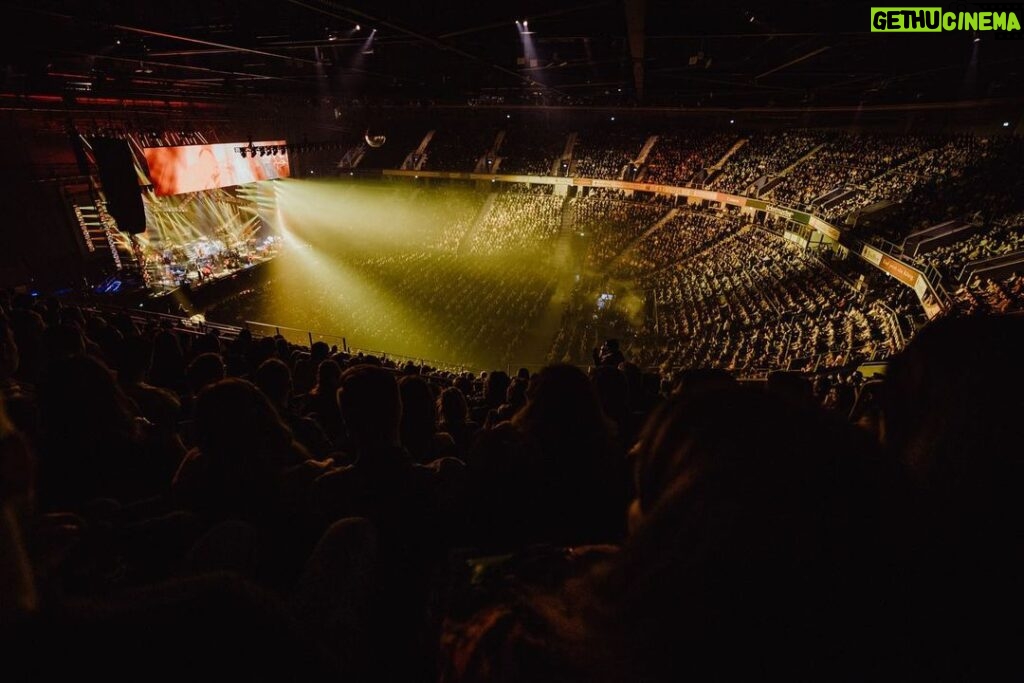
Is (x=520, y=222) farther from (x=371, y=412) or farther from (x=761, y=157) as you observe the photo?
(x=371, y=412)

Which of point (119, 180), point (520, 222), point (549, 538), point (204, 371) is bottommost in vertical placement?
point (549, 538)

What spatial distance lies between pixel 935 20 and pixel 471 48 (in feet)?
29.8

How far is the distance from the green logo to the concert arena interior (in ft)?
0.37

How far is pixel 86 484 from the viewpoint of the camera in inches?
101

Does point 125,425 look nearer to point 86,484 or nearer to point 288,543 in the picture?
point 86,484

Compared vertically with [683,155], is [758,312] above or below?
below

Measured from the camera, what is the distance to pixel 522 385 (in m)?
6.53

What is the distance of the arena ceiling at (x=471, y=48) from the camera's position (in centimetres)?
802

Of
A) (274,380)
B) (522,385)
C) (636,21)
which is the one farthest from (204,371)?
(636,21)

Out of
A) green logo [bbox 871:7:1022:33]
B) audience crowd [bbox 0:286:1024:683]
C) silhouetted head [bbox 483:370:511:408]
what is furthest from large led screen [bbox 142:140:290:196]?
green logo [bbox 871:7:1022:33]

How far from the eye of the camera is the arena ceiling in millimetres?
8016

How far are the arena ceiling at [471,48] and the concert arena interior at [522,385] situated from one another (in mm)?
127

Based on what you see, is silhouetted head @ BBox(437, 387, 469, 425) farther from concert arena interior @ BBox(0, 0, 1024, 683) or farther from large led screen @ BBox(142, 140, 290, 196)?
large led screen @ BBox(142, 140, 290, 196)

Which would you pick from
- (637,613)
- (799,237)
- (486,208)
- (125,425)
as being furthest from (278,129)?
(637,613)
